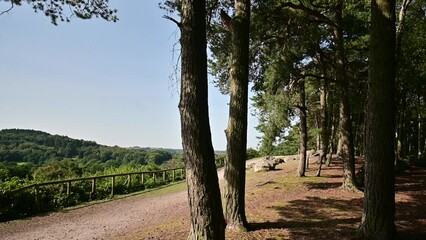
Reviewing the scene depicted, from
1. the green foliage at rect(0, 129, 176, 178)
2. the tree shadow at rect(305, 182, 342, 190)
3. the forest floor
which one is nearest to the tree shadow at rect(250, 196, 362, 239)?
the forest floor

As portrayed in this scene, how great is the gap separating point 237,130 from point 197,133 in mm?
2291

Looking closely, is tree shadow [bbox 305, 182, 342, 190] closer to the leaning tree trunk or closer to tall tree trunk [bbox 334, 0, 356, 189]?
tall tree trunk [bbox 334, 0, 356, 189]

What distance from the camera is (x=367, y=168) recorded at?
18.7 feet

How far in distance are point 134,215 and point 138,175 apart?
8655 mm

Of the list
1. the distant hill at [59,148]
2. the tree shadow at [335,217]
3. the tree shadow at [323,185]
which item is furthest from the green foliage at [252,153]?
the tree shadow at [335,217]

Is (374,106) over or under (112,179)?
over

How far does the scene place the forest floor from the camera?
6.58 meters

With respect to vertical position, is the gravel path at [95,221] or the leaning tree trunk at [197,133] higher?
the leaning tree trunk at [197,133]

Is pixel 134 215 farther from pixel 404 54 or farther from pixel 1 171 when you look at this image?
pixel 404 54

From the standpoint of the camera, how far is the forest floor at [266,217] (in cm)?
658

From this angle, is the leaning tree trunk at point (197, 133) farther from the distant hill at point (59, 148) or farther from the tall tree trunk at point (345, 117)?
the distant hill at point (59, 148)

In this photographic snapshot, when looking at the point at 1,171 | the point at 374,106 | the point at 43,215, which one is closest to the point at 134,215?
the point at 43,215

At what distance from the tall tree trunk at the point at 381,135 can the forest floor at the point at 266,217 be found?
26.2 inches

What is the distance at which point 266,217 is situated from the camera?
308 inches
